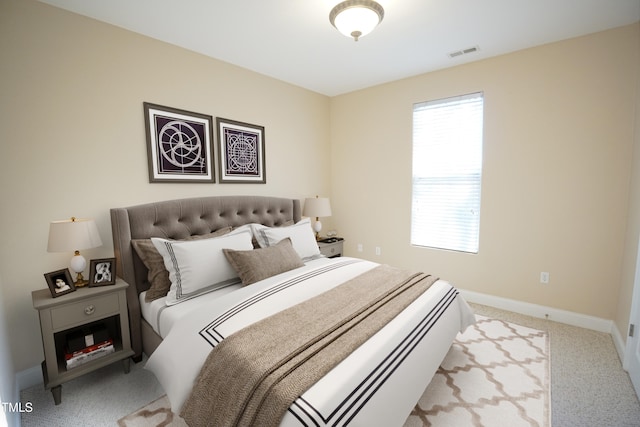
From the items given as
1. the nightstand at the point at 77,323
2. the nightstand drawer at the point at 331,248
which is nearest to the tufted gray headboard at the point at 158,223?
the nightstand at the point at 77,323

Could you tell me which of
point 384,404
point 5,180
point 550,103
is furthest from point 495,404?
point 5,180

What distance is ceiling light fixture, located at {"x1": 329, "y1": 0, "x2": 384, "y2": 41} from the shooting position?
6.34ft

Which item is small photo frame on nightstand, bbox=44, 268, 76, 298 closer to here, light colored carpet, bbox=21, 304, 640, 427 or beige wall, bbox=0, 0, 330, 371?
beige wall, bbox=0, 0, 330, 371

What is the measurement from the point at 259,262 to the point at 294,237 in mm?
610

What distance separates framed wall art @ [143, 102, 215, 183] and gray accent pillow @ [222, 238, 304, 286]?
0.93 metres

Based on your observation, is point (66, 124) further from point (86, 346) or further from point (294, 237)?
point (294, 237)

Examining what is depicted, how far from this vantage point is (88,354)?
194 cm

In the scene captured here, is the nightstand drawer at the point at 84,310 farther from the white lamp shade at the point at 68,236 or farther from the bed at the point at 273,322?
the white lamp shade at the point at 68,236

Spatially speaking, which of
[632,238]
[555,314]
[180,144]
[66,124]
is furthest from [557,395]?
[66,124]

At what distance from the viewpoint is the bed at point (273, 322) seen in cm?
118

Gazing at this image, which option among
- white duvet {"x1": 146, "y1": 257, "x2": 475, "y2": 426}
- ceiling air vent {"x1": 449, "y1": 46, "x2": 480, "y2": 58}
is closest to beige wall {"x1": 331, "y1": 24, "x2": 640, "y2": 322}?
ceiling air vent {"x1": 449, "y1": 46, "x2": 480, "y2": 58}

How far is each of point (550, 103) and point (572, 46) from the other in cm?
47

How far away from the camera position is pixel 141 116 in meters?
2.40

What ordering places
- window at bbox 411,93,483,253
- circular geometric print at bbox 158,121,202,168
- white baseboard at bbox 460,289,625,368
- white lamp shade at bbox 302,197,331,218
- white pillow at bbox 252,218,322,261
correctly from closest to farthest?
1. white baseboard at bbox 460,289,625,368
2. circular geometric print at bbox 158,121,202,168
3. white pillow at bbox 252,218,322,261
4. window at bbox 411,93,483,253
5. white lamp shade at bbox 302,197,331,218
